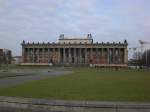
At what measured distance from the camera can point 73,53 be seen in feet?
615

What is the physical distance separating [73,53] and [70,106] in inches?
6862

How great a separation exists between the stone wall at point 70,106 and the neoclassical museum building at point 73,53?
16578 cm

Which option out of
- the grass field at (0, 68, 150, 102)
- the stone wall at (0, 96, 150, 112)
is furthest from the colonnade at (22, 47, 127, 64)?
the stone wall at (0, 96, 150, 112)

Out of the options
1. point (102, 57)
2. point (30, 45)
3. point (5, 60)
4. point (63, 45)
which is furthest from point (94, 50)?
point (5, 60)

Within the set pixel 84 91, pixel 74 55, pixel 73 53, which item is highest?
pixel 73 53

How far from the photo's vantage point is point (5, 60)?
184000mm

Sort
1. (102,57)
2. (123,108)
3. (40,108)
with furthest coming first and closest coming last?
1. (102,57)
2. (40,108)
3. (123,108)

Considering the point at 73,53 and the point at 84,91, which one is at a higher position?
the point at 73,53

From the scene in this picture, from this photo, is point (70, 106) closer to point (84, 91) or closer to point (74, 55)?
point (84, 91)

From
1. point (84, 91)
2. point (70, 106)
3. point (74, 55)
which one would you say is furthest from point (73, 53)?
point (70, 106)

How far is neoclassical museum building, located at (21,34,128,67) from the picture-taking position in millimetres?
180750

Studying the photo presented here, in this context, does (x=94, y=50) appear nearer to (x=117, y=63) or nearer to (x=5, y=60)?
(x=117, y=63)

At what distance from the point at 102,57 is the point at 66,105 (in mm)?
169367

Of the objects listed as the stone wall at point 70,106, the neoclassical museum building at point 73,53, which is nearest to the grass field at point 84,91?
the stone wall at point 70,106
